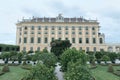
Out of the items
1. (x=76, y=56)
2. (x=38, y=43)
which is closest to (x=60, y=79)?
(x=76, y=56)

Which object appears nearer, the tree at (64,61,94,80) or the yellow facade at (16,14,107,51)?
the tree at (64,61,94,80)

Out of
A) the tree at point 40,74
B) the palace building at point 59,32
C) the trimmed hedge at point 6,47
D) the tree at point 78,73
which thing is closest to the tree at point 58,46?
the trimmed hedge at point 6,47

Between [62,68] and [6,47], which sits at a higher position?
[6,47]

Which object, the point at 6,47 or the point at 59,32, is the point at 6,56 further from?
the point at 59,32

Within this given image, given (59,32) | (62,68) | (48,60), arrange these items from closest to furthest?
(62,68)
(48,60)
(59,32)

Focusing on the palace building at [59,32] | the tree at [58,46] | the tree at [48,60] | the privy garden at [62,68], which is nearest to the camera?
the privy garden at [62,68]

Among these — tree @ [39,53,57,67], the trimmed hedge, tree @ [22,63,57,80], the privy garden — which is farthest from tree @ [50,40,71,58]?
tree @ [22,63,57,80]

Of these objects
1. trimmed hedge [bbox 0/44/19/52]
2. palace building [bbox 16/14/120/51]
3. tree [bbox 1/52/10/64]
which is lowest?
tree [bbox 1/52/10/64]

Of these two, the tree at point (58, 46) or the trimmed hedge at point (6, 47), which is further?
the trimmed hedge at point (6, 47)

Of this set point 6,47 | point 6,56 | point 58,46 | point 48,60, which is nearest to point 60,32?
point 6,47

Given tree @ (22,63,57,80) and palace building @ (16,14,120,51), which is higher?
palace building @ (16,14,120,51)

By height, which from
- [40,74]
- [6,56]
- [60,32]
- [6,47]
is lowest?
[6,56]

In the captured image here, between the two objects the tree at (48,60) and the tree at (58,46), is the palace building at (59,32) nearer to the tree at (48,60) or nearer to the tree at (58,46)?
the tree at (58,46)

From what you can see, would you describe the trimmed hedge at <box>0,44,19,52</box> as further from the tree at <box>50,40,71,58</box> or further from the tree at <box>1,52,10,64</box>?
the tree at <box>50,40,71,58</box>
